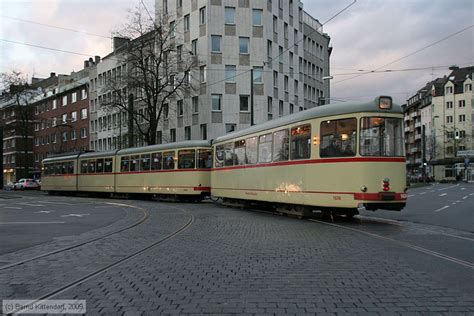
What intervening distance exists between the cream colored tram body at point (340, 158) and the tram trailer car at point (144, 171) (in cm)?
855

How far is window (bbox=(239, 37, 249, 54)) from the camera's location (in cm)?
4878

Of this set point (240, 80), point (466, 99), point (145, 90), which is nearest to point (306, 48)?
point (240, 80)

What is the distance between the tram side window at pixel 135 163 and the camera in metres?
29.9

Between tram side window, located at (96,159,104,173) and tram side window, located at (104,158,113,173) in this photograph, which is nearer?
tram side window, located at (104,158,113,173)

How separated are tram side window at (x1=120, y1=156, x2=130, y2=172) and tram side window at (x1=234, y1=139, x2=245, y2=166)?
39.9 feet

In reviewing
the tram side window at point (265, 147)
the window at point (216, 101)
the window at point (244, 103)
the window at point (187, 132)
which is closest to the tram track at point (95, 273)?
the tram side window at point (265, 147)

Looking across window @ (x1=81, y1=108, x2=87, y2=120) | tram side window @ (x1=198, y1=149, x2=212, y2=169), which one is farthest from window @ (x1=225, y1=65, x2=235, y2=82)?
window @ (x1=81, y1=108, x2=87, y2=120)

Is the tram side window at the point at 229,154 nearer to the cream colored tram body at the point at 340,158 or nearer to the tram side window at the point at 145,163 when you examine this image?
the cream colored tram body at the point at 340,158

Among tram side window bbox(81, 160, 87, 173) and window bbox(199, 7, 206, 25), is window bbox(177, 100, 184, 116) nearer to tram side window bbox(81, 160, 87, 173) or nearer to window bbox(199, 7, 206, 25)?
window bbox(199, 7, 206, 25)

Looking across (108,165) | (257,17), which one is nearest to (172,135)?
(257,17)

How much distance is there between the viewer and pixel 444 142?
95125 millimetres

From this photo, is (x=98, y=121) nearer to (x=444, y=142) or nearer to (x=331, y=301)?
(x=444, y=142)

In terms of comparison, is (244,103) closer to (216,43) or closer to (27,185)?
(216,43)

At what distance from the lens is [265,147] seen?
17953 millimetres
